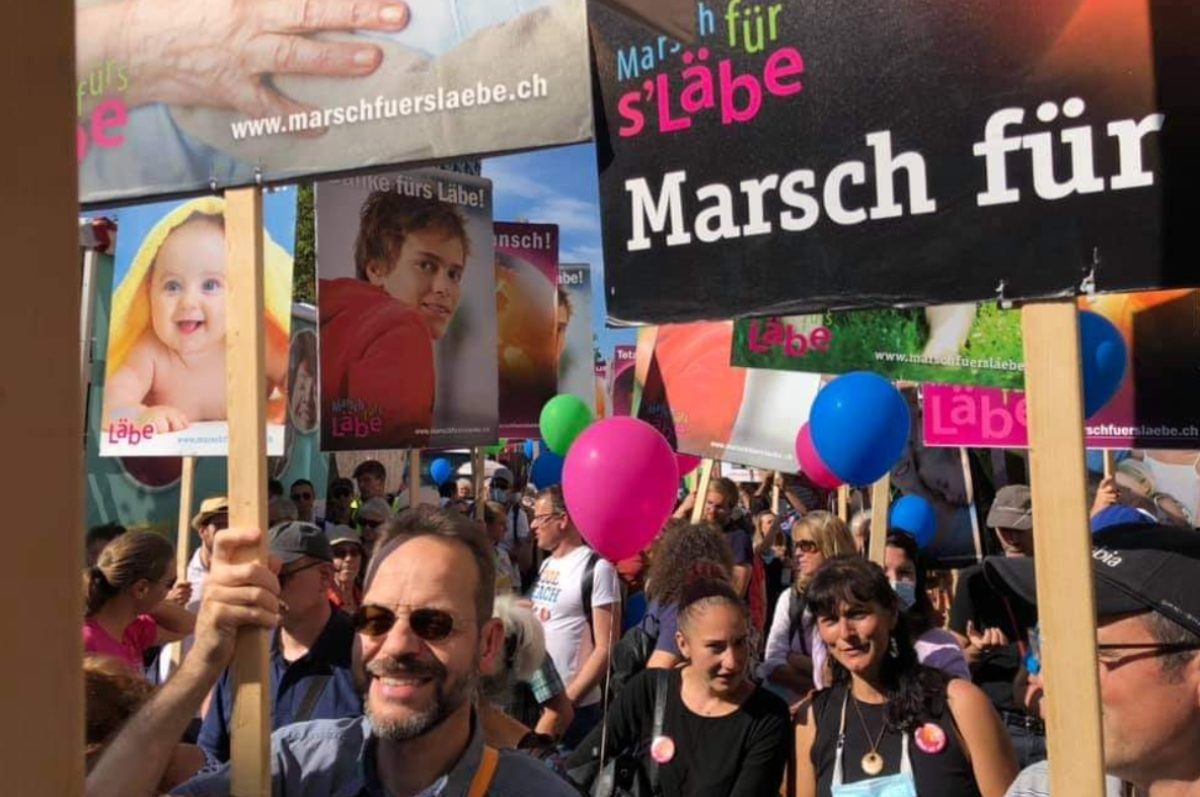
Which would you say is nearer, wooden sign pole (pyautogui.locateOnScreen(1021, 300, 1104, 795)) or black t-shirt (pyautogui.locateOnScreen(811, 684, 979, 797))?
wooden sign pole (pyautogui.locateOnScreen(1021, 300, 1104, 795))

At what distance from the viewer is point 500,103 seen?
90.1 inches

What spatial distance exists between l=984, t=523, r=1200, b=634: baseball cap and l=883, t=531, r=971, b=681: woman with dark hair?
1.54 m

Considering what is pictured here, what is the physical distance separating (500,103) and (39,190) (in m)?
1.60

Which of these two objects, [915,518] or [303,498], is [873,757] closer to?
[915,518]

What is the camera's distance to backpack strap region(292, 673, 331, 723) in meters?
3.39

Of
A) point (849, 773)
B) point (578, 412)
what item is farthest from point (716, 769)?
point (578, 412)

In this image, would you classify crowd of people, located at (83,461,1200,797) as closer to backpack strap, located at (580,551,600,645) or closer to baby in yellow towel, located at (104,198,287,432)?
backpack strap, located at (580,551,600,645)

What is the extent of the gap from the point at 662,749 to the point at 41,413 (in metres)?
3.19

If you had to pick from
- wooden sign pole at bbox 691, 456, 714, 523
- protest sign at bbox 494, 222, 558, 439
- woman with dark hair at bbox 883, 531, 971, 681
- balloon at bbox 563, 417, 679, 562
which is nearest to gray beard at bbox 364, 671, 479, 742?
woman with dark hair at bbox 883, 531, 971, 681

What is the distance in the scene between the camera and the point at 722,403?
29.5ft

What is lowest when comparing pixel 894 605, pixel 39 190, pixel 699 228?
pixel 894 605

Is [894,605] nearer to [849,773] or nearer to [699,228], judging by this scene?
[849,773]

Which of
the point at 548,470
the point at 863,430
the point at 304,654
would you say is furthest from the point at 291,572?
the point at 548,470

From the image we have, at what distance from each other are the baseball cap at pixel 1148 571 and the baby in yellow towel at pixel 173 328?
5319 mm
